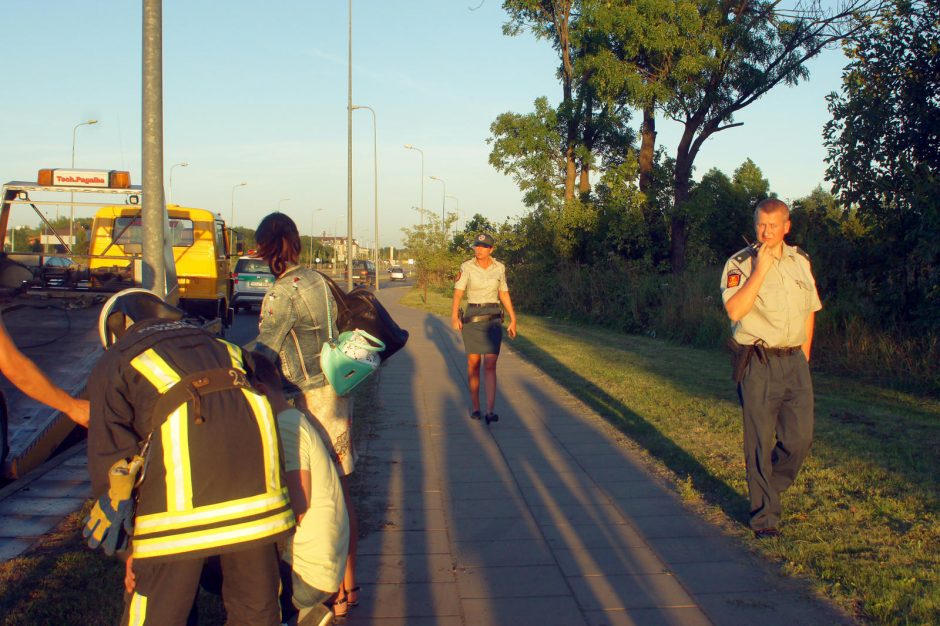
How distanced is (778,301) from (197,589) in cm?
367

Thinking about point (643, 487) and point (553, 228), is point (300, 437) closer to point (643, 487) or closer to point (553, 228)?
point (643, 487)

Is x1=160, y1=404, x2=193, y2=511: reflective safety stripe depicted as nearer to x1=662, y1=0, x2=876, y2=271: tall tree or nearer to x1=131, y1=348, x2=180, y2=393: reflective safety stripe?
x1=131, y1=348, x2=180, y2=393: reflective safety stripe

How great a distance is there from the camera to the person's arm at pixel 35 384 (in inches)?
109

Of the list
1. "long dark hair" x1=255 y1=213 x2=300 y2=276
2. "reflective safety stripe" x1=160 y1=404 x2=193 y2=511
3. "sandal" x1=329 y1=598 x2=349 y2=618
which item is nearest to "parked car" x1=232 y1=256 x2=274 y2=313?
"long dark hair" x1=255 y1=213 x2=300 y2=276

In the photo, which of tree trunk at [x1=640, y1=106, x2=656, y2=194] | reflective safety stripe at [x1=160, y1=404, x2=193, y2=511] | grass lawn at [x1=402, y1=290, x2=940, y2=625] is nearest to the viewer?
reflective safety stripe at [x1=160, y1=404, x2=193, y2=511]

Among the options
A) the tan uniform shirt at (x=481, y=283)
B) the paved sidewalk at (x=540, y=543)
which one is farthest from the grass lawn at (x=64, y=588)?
the tan uniform shirt at (x=481, y=283)

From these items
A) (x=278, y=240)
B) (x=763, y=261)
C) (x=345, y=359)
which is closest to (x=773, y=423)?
(x=763, y=261)

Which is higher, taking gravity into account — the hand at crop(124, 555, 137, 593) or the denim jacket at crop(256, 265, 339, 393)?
the denim jacket at crop(256, 265, 339, 393)

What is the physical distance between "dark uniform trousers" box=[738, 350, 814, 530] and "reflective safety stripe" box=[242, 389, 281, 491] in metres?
3.30

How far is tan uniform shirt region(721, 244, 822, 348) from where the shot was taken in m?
5.04

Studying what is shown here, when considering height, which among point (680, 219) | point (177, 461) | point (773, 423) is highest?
point (680, 219)

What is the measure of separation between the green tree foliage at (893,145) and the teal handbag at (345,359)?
30.8 feet

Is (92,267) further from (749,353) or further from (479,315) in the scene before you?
(749,353)

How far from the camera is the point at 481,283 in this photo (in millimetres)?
8602
